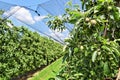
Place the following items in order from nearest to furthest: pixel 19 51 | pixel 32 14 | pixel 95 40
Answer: pixel 95 40, pixel 19 51, pixel 32 14

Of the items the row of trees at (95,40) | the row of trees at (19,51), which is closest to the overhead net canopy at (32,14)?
the row of trees at (19,51)

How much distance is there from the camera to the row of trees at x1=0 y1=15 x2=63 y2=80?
12.9 meters

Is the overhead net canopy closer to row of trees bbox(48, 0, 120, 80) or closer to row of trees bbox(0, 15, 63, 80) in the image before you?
row of trees bbox(0, 15, 63, 80)

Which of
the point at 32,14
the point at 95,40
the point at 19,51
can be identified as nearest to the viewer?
the point at 95,40

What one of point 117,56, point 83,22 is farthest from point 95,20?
point 117,56

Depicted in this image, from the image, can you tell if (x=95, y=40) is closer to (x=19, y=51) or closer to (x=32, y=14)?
(x=19, y=51)

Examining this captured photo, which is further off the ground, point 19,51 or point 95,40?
point 19,51

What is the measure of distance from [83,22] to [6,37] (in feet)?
39.6

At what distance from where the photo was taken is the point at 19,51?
1473cm

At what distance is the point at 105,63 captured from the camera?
1627 mm

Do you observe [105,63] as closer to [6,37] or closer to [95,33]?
[95,33]

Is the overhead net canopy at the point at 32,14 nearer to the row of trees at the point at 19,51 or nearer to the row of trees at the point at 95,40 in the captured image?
the row of trees at the point at 19,51

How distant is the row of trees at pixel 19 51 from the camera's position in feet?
42.3

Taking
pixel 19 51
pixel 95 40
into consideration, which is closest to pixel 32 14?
pixel 19 51
